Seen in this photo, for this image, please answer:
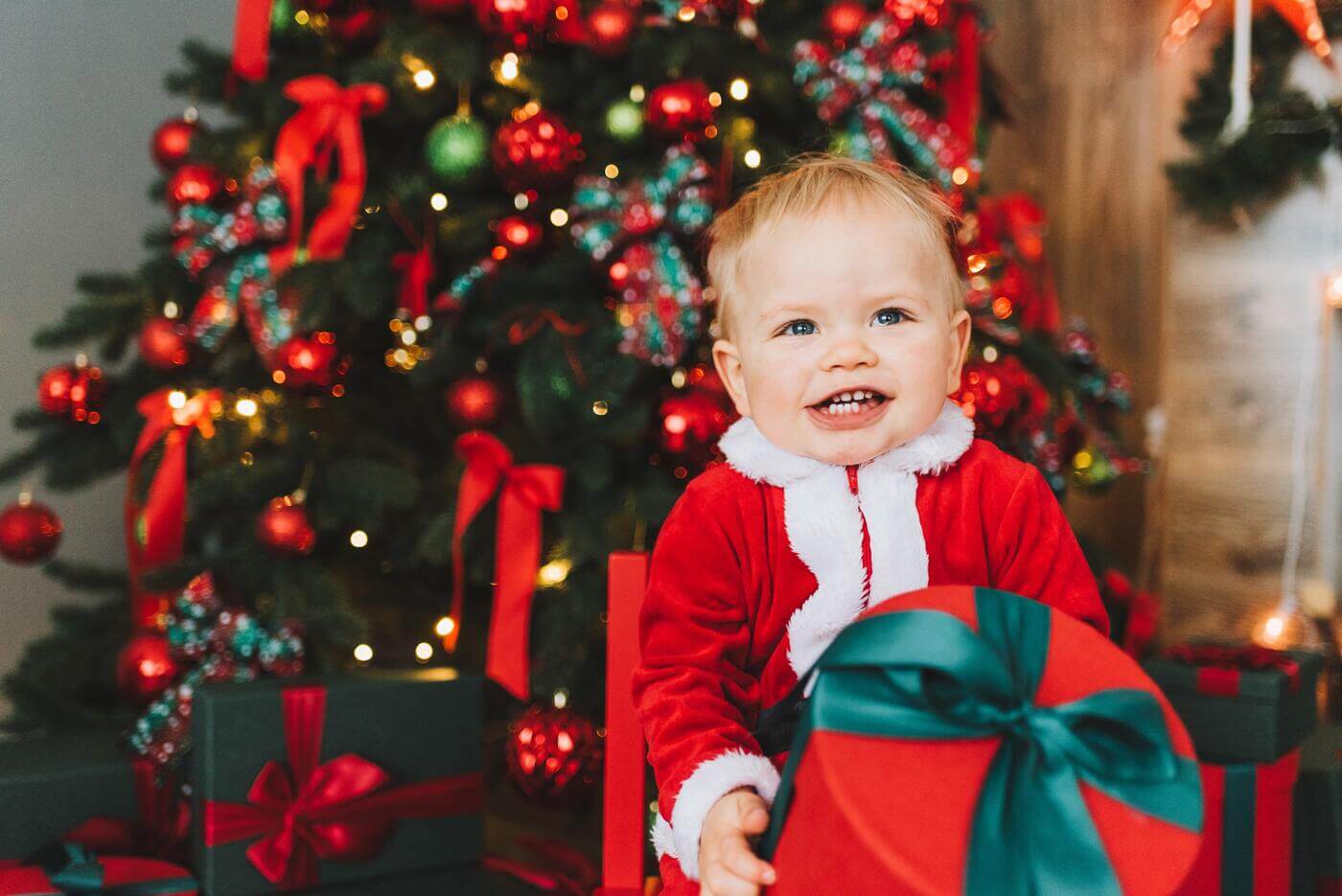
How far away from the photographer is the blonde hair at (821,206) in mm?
811

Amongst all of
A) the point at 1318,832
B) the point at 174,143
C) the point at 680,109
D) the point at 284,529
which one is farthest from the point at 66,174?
the point at 1318,832

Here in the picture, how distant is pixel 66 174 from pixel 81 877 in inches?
50.8

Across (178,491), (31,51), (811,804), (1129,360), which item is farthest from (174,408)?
(1129,360)

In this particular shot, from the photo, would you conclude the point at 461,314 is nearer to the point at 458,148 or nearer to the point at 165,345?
the point at 458,148

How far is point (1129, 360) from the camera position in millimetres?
2246

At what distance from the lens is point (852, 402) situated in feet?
2.68

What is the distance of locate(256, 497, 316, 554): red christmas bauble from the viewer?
1357mm

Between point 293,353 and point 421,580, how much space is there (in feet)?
1.28

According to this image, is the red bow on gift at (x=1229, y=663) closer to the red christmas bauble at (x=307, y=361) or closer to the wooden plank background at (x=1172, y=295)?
the wooden plank background at (x=1172, y=295)

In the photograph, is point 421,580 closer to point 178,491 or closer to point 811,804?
point 178,491

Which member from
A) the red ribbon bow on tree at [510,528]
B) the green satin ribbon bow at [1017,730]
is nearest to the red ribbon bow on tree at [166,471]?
the red ribbon bow on tree at [510,528]

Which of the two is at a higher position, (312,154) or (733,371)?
(312,154)

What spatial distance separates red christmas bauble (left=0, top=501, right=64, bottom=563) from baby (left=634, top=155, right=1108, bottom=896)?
1.05 m

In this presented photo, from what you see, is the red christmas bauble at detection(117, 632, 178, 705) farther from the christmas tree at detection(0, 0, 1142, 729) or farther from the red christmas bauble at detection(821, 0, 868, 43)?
the red christmas bauble at detection(821, 0, 868, 43)
